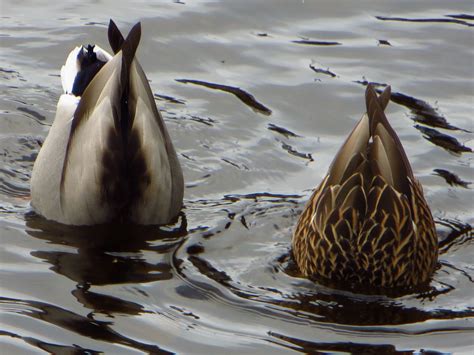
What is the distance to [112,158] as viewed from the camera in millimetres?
7691

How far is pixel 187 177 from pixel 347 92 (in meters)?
2.07

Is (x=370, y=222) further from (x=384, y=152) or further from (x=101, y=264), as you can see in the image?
(x=101, y=264)

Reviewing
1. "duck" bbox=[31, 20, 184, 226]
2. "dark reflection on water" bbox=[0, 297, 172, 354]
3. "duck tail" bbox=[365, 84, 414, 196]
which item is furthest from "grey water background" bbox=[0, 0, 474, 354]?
"duck tail" bbox=[365, 84, 414, 196]

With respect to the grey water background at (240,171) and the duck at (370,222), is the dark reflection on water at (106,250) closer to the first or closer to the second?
the grey water background at (240,171)

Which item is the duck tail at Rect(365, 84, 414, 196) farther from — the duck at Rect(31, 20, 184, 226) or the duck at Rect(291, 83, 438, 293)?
the duck at Rect(31, 20, 184, 226)

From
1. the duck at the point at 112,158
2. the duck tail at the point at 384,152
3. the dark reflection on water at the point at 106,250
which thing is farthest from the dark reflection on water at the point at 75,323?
the duck tail at the point at 384,152

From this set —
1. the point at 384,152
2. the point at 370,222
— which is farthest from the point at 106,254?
the point at 384,152

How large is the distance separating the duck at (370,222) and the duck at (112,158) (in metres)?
1.21

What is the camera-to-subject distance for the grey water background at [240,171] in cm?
677

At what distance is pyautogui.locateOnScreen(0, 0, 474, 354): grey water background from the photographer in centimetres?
677

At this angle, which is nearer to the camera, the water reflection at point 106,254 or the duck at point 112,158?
the water reflection at point 106,254

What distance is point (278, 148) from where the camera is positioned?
9.25 m

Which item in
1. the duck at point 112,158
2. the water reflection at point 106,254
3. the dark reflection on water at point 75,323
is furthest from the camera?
the duck at point 112,158

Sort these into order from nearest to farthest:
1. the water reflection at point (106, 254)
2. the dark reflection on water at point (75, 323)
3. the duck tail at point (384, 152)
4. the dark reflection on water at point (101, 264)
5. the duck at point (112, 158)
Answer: the dark reflection on water at point (75, 323)
the dark reflection on water at point (101, 264)
the water reflection at point (106, 254)
the duck tail at point (384, 152)
the duck at point (112, 158)
